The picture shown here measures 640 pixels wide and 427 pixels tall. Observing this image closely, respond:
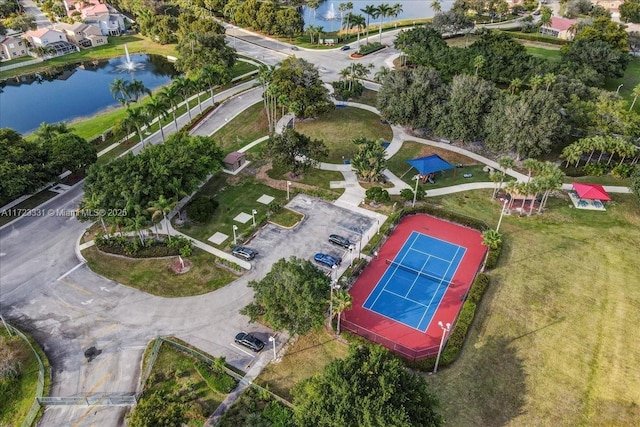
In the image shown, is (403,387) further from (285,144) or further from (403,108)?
(403,108)

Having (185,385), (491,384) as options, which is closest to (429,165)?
(491,384)

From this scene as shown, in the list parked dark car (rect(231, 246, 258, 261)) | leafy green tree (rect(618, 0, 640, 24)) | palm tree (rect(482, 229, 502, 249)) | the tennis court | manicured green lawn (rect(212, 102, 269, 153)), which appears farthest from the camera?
leafy green tree (rect(618, 0, 640, 24))

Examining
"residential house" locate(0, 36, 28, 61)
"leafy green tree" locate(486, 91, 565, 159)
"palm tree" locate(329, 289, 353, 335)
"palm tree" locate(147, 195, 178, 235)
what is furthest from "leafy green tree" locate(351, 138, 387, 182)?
"residential house" locate(0, 36, 28, 61)

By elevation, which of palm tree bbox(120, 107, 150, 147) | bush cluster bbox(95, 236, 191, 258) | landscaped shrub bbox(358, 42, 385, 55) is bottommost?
bush cluster bbox(95, 236, 191, 258)

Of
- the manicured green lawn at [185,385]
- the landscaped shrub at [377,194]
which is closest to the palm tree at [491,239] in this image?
the landscaped shrub at [377,194]

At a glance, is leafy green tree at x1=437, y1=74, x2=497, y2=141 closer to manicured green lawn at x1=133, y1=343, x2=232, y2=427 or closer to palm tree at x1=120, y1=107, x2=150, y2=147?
palm tree at x1=120, y1=107, x2=150, y2=147

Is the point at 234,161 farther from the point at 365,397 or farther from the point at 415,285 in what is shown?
the point at 365,397
